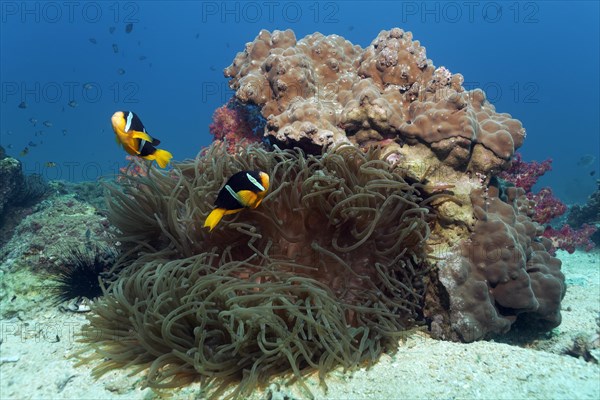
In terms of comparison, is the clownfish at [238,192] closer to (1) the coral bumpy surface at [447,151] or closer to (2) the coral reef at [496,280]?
(1) the coral bumpy surface at [447,151]

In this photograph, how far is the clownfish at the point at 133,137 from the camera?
3520 mm

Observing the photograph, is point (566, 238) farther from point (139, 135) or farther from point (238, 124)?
point (139, 135)

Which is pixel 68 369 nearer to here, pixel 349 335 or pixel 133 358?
pixel 133 358

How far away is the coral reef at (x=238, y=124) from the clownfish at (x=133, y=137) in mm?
3008

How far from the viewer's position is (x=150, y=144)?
3629 millimetres

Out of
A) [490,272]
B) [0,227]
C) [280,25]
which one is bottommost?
[490,272]

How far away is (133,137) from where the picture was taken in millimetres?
3533

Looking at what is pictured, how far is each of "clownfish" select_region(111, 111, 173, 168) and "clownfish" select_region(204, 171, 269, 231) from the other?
107cm

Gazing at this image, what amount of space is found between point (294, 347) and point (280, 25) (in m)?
140

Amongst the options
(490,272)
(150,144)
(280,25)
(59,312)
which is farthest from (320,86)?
(280,25)

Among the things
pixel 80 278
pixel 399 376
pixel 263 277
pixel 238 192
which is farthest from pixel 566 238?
pixel 80 278

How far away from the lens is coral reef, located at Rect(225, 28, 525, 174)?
436cm

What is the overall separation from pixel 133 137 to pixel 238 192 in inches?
55.8

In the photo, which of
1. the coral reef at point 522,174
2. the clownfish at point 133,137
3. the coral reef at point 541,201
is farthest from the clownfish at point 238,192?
the coral reef at point 522,174
